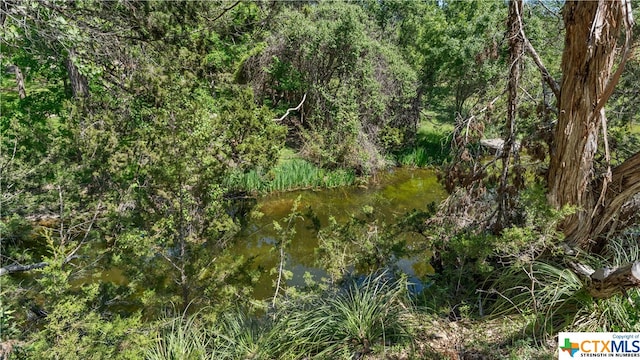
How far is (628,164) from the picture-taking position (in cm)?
274

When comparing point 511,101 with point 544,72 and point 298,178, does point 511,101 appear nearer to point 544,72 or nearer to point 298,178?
point 544,72

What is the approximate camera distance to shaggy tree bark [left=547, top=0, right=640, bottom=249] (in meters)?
2.32

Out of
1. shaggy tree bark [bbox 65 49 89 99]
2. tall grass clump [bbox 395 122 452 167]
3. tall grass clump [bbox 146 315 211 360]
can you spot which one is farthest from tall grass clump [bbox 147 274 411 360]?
tall grass clump [bbox 395 122 452 167]

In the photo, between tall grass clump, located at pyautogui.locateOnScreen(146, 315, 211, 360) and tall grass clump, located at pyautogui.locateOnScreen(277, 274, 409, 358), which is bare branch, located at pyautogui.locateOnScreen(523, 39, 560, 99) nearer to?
tall grass clump, located at pyautogui.locateOnScreen(277, 274, 409, 358)

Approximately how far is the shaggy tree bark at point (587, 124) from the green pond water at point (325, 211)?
2027 millimetres

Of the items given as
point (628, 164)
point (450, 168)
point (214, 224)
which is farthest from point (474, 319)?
point (214, 224)

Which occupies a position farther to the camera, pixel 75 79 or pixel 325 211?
pixel 325 211

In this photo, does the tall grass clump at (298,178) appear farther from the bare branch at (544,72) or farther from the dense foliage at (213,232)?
the bare branch at (544,72)

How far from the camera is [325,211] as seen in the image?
7.80m

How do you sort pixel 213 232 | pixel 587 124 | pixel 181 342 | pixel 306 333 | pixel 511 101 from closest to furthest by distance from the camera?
pixel 587 124
pixel 181 342
pixel 306 333
pixel 511 101
pixel 213 232

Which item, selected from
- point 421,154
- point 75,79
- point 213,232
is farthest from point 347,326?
point 421,154

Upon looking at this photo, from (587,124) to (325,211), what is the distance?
560 cm

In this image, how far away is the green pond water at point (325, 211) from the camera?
18.0 ft

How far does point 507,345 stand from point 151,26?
728cm
